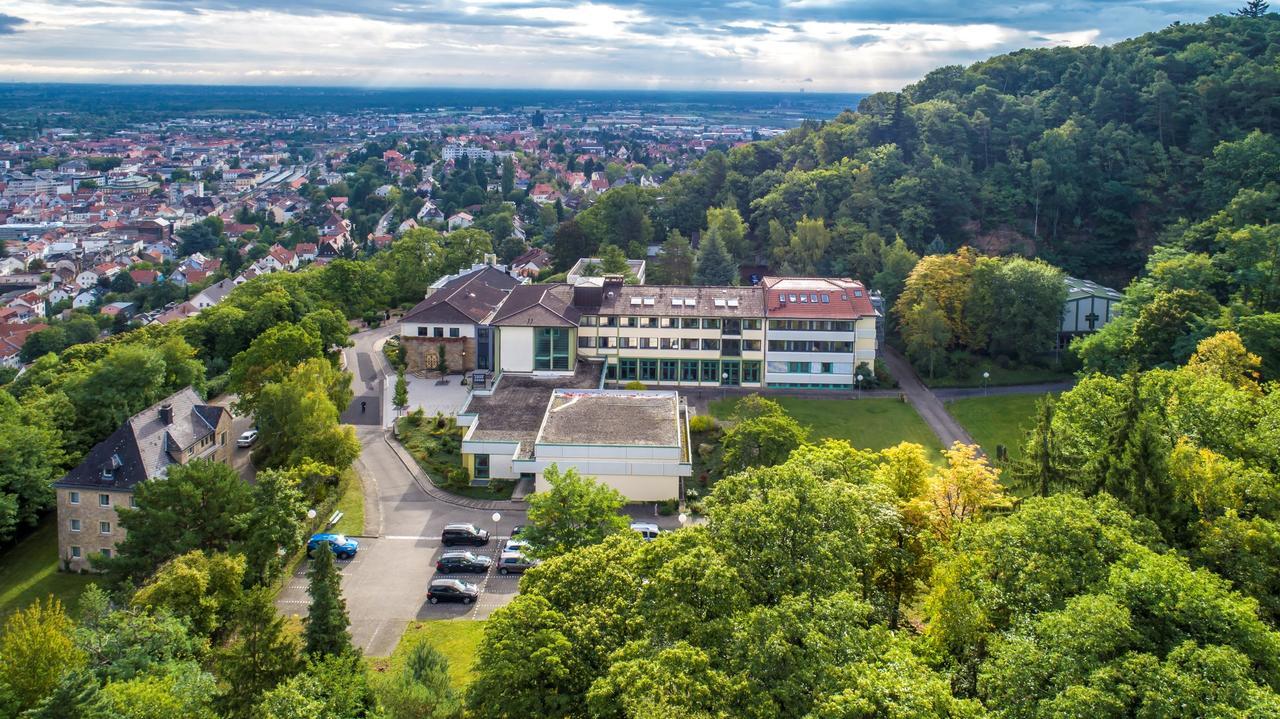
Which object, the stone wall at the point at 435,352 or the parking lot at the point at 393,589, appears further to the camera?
the stone wall at the point at 435,352

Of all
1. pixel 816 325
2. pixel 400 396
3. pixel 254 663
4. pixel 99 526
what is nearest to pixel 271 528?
pixel 99 526

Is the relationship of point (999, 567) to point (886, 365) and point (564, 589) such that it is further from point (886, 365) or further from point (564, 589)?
point (886, 365)

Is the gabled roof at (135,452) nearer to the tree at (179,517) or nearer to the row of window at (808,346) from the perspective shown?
the tree at (179,517)

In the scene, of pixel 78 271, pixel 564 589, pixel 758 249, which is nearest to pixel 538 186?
pixel 78 271

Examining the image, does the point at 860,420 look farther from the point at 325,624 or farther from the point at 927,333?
the point at 325,624

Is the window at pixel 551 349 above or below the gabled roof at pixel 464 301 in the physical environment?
below

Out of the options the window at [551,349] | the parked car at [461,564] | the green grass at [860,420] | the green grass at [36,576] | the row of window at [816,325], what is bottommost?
the green grass at [36,576]

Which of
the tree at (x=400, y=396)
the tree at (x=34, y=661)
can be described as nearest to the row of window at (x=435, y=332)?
the tree at (x=400, y=396)
